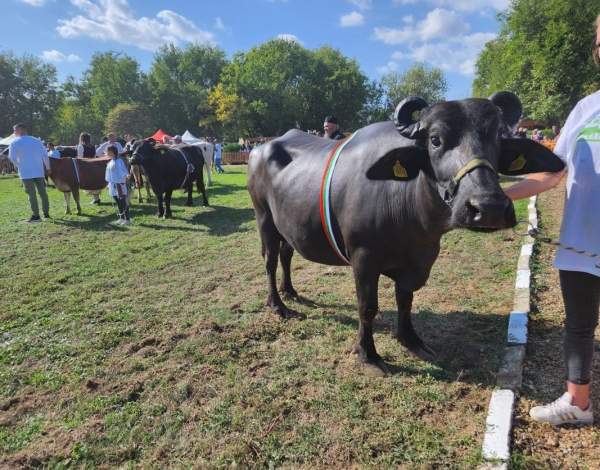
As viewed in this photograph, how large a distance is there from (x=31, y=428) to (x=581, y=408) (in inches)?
143

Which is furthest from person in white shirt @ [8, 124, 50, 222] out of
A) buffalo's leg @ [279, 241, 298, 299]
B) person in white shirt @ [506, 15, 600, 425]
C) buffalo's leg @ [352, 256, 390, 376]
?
person in white shirt @ [506, 15, 600, 425]

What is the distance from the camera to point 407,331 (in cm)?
355

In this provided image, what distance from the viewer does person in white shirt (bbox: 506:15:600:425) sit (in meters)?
2.08

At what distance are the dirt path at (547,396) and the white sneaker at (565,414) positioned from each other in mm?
45

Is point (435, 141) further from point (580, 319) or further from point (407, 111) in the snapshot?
point (580, 319)

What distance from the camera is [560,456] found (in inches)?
90.0

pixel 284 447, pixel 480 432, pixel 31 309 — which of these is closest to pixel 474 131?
pixel 480 432

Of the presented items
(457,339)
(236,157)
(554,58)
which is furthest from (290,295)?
(236,157)

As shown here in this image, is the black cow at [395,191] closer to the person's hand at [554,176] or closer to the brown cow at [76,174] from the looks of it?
the person's hand at [554,176]

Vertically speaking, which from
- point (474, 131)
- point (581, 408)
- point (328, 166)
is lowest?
point (581, 408)

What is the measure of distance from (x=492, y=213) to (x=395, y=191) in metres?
1.04

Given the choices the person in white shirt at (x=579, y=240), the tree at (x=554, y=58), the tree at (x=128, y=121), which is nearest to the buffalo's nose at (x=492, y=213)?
the person in white shirt at (x=579, y=240)

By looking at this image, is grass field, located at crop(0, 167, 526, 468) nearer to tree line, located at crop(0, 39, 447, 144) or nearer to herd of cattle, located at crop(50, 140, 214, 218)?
herd of cattle, located at crop(50, 140, 214, 218)

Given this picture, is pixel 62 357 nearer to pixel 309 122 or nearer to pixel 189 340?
pixel 189 340
